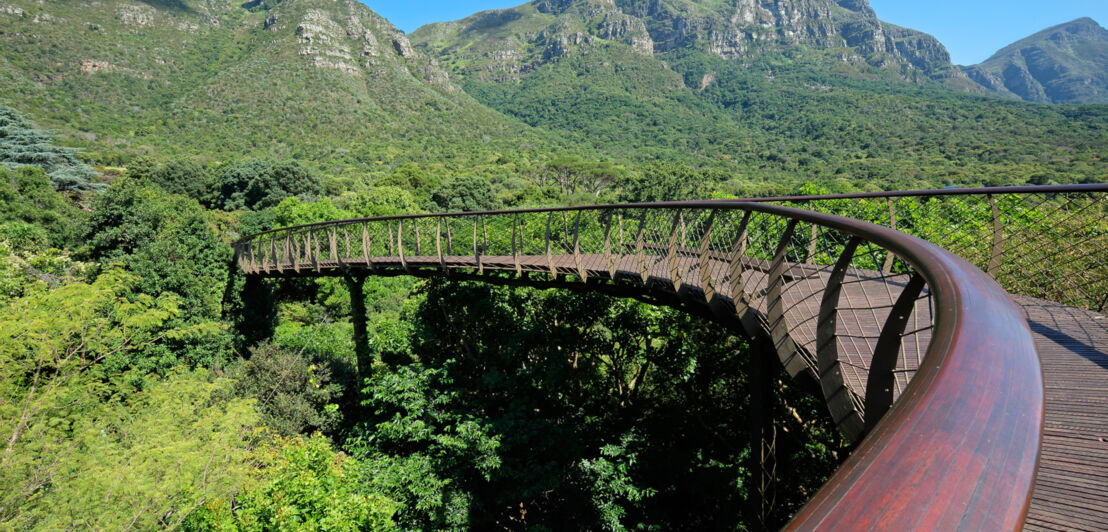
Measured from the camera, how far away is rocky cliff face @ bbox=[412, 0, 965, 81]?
16075cm

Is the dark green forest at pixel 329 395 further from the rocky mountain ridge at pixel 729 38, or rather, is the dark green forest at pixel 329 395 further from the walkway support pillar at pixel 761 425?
the rocky mountain ridge at pixel 729 38

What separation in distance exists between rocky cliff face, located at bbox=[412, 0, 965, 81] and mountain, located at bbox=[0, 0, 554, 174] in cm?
6865

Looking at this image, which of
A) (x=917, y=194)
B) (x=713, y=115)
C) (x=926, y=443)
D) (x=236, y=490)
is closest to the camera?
(x=926, y=443)

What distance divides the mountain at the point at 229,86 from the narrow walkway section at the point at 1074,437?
2684 inches

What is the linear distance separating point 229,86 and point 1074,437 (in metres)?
100.0

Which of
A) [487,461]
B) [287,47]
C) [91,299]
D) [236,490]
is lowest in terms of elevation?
[236,490]

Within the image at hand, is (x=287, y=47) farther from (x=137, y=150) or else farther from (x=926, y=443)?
(x=926, y=443)

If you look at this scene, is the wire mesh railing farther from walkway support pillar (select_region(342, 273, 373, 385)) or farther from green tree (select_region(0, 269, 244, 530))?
green tree (select_region(0, 269, 244, 530))

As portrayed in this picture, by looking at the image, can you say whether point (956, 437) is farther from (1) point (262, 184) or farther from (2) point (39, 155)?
(2) point (39, 155)

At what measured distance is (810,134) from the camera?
104m

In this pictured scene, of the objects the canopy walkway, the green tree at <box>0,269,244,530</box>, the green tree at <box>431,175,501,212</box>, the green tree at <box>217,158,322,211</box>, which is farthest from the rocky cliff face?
the canopy walkway

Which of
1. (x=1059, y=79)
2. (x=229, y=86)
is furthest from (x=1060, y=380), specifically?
(x=1059, y=79)

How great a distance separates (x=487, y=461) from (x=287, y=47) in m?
106

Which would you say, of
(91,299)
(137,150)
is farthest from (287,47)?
(91,299)
